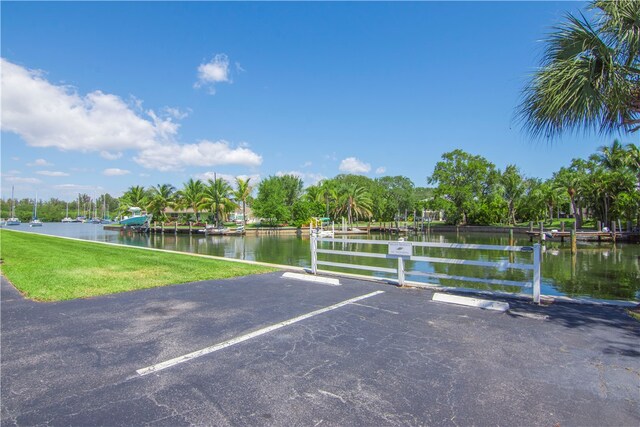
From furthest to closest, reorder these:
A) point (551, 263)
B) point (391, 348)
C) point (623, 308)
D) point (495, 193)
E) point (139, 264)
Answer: point (495, 193) → point (551, 263) → point (139, 264) → point (623, 308) → point (391, 348)

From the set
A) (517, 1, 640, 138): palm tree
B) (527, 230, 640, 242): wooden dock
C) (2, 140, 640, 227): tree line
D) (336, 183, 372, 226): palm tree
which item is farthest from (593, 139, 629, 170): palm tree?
(517, 1, 640, 138): palm tree

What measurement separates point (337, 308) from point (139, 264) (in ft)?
28.4

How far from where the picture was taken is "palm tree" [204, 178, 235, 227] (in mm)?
61081

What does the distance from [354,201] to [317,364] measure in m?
68.8

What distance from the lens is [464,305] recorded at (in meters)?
6.53

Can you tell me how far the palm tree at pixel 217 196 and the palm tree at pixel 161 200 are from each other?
37.9ft

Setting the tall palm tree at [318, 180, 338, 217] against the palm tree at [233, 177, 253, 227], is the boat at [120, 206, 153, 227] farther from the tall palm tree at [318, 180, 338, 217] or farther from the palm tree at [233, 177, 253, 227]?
the tall palm tree at [318, 180, 338, 217]

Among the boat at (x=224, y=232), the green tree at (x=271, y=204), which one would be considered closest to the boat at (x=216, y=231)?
the boat at (x=224, y=232)

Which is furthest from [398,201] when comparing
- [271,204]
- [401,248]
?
[401,248]

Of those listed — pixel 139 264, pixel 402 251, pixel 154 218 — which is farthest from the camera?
pixel 154 218

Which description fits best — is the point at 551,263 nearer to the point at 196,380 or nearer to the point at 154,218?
the point at 196,380

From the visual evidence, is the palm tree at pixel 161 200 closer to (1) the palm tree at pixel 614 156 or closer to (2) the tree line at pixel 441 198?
(2) the tree line at pixel 441 198

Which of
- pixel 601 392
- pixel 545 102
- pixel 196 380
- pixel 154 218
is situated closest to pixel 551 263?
pixel 545 102

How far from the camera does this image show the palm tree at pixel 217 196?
6108 centimetres
